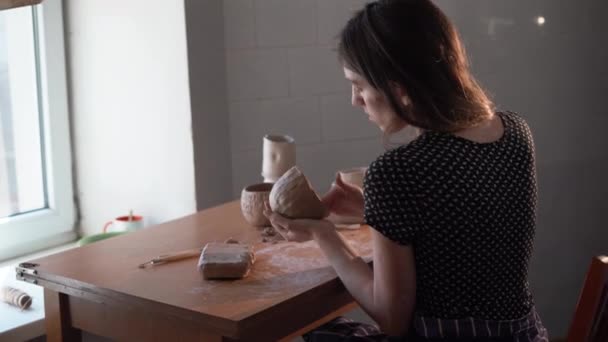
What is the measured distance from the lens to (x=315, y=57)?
211 centimetres

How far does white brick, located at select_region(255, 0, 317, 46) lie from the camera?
204 cm

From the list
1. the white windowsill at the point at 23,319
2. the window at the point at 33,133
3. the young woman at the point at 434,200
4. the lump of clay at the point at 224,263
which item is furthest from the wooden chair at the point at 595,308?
the window at the point at 33,133

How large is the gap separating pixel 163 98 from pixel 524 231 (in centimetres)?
99

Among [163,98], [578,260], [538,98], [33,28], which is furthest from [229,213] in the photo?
[578,260]

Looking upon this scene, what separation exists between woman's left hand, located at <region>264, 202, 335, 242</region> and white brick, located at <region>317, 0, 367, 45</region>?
2.92ft

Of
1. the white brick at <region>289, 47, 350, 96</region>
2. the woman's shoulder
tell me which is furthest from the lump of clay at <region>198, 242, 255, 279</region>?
the white brick at <region>289, 47, 350, 96</region>

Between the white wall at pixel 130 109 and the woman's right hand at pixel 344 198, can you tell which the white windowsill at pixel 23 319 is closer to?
the white wall at pixel 130 109

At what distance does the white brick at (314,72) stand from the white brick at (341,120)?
3 centimetres

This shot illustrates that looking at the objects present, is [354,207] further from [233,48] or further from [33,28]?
[33,28]

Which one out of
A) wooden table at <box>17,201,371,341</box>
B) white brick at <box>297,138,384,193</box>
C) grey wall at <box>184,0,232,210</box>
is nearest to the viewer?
wooden table at <box>17,201,371,341</box>

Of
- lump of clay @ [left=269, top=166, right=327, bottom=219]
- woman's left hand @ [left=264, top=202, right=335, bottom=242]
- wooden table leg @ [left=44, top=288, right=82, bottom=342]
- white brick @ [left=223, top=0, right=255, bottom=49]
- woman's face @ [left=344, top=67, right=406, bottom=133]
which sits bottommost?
wooden table leg @ [left=44, top=288, right=82, bottom=342]

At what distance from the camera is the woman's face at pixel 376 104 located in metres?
1.26

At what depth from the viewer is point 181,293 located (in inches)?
45.3

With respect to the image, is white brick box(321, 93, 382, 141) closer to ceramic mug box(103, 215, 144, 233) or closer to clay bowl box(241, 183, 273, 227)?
ceramic mug box(103, 215, 144, 233)
